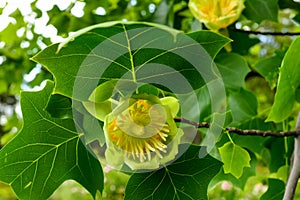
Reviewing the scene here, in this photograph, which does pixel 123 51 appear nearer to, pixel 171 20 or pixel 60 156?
pixel 60 156

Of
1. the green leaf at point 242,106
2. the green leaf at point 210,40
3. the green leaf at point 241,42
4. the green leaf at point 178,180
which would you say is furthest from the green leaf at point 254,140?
the green leaf at point 210,40

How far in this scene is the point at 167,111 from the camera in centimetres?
43

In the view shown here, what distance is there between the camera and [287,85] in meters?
0.57

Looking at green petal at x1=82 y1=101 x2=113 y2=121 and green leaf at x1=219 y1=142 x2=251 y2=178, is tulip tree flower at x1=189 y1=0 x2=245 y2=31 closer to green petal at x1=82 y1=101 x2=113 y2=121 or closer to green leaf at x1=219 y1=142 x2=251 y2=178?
green leaf at x1=219 y1=142 x2=251 y2=178

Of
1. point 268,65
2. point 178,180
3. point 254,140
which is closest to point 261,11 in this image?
point 268,65

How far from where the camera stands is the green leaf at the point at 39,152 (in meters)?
0.49

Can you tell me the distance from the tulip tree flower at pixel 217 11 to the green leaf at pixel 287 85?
146 mm

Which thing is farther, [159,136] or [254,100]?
[254,100]

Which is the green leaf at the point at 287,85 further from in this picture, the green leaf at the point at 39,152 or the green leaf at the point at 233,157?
the green leaf at the point at 39,152

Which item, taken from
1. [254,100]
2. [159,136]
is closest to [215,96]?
[254,100]

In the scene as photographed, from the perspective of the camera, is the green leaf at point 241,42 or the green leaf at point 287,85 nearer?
the green leaf at point 287,85

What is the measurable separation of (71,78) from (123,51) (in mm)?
51

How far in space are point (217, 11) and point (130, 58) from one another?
12.3 inches

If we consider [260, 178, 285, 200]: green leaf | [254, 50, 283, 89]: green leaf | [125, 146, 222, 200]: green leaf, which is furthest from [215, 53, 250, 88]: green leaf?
[125, 146, 222, 200]: green leaf
